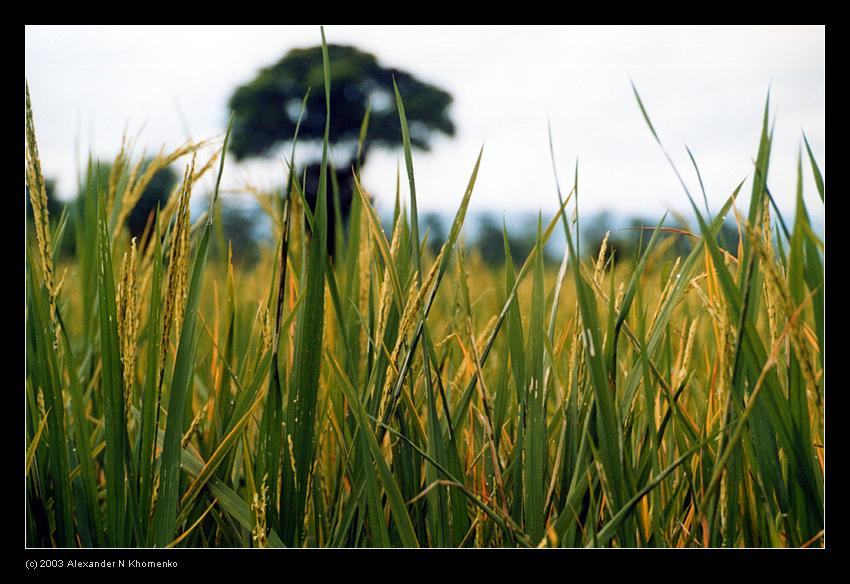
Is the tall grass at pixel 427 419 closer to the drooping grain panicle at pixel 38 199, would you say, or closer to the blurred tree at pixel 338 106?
the drooping grain panicle at pixel 38 199

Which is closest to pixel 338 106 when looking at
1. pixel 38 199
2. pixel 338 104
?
pixel 338 104

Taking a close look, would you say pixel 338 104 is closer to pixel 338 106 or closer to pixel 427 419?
pixel 338 106

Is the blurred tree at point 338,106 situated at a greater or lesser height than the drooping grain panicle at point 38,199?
greater

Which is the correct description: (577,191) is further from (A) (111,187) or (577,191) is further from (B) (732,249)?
(A) (111,187)

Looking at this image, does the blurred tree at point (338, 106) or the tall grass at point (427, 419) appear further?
the blurred tree at point (338, 106)

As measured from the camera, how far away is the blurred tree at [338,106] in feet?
4.01

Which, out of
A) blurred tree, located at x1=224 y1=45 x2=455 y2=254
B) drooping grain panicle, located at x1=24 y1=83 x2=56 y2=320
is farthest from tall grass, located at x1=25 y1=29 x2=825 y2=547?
blurred tree, located at x1=224 y1=45 x2=455 y2=254

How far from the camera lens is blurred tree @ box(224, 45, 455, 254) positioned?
4.01ft

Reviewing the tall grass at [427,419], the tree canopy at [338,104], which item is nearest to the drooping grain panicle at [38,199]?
→ the tall grass at [427,419]

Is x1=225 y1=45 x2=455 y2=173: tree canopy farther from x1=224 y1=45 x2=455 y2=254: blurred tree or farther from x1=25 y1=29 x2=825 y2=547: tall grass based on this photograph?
x1=25 y1=29 x2=825 y2=547: tall grass

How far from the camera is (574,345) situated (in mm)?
764
